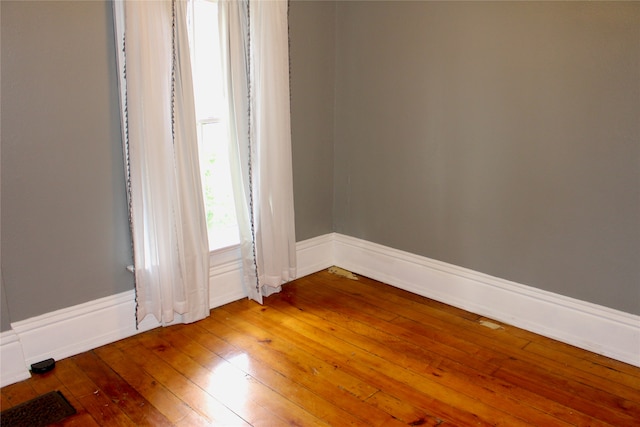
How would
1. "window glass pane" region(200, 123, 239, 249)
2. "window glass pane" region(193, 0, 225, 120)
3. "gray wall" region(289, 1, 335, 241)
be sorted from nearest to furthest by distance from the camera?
1. "window glass pane" region(193, 0, 225, 120)
2. "window glass pane" region(200, 123, 239, 249)
3. "gray wall" region(289, 1, 335, 241)

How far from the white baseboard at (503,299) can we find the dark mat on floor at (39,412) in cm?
204

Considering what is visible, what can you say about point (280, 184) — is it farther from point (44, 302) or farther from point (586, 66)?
point (586, 66)

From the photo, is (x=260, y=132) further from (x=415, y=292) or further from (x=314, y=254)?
(x=415, y=292)

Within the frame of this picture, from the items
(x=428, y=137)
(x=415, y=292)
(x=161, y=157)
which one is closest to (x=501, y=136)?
(x=428, y=137)

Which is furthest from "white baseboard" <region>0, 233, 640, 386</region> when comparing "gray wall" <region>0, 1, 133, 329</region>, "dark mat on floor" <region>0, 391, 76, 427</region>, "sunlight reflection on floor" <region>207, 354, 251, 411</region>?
"sunlight reflection on floor" <region>207, 354, 251, 411</region>

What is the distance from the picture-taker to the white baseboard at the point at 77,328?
91.3 inches

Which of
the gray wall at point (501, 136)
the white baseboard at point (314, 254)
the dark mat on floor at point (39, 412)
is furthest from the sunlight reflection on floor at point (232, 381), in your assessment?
the gray wall at point (501, 136)

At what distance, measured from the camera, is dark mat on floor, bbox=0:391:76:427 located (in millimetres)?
2074

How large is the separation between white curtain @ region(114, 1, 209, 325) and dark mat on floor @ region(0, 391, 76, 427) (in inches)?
21.0

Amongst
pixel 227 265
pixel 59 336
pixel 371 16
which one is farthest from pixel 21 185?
pixel 371 16

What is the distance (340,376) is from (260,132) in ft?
4.65

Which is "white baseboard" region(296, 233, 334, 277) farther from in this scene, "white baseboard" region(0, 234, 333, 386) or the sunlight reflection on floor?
the sunlight reflection on floor

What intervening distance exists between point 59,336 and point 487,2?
2.76 metres

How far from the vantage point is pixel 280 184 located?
3.08 meters
